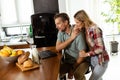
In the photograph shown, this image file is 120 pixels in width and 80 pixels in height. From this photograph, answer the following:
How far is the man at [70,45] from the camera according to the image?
2.46 metres

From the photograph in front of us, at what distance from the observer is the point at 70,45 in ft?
8.38

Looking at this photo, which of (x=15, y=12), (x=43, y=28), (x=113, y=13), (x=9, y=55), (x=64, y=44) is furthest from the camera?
(x=113, y=13)

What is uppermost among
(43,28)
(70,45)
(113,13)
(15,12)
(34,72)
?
(15,12)

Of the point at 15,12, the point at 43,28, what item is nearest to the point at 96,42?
the point at 43,28

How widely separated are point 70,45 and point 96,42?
347mm

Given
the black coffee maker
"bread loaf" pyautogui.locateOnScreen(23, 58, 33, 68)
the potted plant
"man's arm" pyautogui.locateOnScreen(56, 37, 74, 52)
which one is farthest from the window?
"bread loaf" pyautogui.locateOnScreen(23, 58, 33, 68)

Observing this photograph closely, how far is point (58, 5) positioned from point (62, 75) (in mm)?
1664

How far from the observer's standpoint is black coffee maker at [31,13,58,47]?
12.0 ft

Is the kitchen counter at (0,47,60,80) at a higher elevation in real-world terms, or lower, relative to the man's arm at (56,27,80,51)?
lower

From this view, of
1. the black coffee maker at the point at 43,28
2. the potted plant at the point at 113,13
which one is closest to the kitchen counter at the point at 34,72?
the black coffee maker at the point at 43,28

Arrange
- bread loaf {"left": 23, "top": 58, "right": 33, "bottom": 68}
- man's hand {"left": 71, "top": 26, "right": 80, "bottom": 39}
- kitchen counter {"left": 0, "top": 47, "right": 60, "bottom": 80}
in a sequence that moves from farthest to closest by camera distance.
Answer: man's hand {"left": 71, "top": 26, "right": 80, "bottom": 39} → bread loaf {"left": 23, "top": 58, "right": 33, "bottom": 68} → kitchen counter {"left": 0, "top": 47, "right": 60, "bottom": 80}

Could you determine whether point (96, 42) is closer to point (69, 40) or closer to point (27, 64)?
point (69, 40)

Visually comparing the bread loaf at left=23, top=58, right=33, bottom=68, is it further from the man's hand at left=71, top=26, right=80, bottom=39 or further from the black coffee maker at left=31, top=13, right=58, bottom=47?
the black coffee maker at left=31, top=13, right=58, bottom=47

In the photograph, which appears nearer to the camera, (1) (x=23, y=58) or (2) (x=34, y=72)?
(2) (x=34, y=72)
